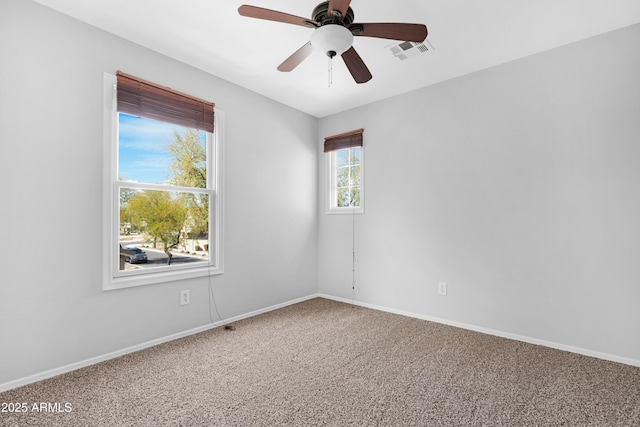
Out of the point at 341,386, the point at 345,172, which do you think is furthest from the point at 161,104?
the point at 341,386

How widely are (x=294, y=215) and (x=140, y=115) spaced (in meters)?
2.06

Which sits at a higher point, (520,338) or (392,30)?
(392,30)

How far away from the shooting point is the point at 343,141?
4.06m

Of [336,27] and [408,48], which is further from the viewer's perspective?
[408,48]

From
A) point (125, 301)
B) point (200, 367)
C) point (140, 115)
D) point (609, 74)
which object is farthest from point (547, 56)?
point (125, 301)

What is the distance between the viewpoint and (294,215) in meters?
4.02

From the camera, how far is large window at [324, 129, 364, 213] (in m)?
3.93

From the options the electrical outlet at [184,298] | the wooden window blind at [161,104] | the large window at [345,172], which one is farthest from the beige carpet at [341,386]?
the wooden window blind at [161,104]

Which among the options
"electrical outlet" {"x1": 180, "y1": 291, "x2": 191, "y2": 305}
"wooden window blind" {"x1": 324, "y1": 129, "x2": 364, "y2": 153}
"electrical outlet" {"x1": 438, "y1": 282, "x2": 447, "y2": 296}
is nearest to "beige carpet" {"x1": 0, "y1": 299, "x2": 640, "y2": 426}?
"electrical outlet" {"x1": 180, "y1": 291, "x2": 191, "y2": 305}

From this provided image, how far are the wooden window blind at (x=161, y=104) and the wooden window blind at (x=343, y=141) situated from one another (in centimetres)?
167

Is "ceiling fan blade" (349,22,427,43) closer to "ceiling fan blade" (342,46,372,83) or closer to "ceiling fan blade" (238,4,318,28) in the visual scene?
"ceiling fan blade" (342,46,372,83)

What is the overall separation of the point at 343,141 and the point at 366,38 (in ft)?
5.36

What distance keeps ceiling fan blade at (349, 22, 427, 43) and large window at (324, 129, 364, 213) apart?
2005 mm

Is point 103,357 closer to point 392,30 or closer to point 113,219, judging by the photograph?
point 113,219
